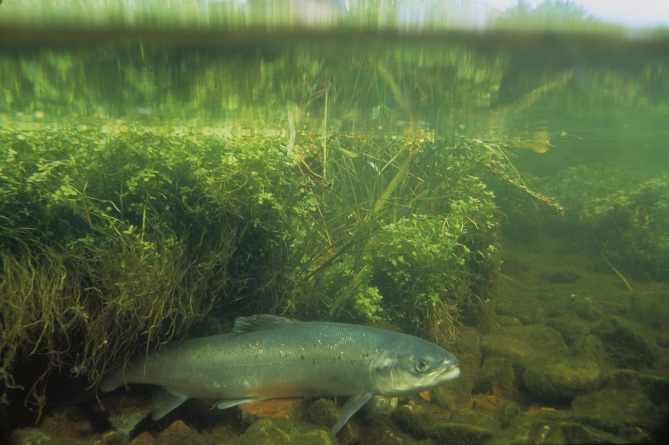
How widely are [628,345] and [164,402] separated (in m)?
6.71

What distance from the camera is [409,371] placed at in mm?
4395

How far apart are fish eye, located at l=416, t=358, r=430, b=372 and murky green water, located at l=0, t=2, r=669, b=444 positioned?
1.92ft

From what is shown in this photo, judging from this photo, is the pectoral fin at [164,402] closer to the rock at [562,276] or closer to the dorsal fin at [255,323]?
the dorsal fin at [255,323]

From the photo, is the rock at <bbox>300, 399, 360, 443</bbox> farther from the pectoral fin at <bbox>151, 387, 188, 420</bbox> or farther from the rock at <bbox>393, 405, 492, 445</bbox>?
the pectoral fin at <bbox>151, 387, 188, 420</bbox>

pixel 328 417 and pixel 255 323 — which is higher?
pixel 255 323

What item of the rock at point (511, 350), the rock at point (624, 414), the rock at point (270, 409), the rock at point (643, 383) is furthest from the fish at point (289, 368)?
the rock at point (511, 350)

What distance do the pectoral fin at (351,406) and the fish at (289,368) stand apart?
0.02 metres

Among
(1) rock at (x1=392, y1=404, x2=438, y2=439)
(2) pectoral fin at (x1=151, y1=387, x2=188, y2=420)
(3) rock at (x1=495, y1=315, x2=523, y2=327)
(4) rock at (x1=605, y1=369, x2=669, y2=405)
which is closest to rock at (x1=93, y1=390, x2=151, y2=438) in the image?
(2) pectoral fin at (x1=151, y1=387, x2=188, y2=420)

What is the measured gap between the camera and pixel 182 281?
5.15 m

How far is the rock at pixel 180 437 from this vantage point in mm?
4207

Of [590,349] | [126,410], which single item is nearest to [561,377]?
[590,349]

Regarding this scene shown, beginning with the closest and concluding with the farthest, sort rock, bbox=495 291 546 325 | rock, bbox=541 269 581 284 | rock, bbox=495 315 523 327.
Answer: rock, bbox=495 315 523 327, rock, bbox=495 291 546 325, rock, bbox=541 269 581 284

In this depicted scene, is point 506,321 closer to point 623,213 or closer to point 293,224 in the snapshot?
point 293,224

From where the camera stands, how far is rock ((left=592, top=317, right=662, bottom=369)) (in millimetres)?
5660
